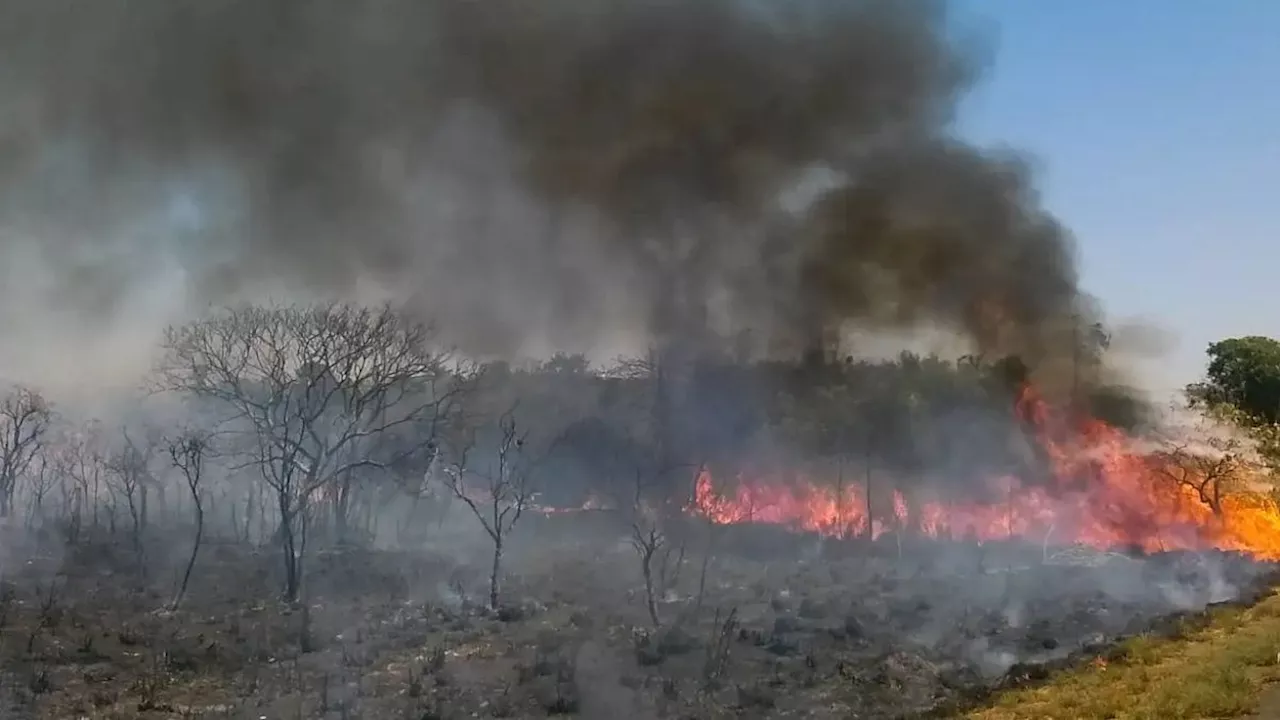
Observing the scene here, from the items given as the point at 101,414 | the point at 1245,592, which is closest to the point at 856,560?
the point at 1245,592

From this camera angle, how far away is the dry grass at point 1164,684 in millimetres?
12148

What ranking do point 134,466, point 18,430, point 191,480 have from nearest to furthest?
point 191,480 → point 134,466 → point 18,430

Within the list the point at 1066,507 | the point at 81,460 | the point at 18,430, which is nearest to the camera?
the point at 18,430

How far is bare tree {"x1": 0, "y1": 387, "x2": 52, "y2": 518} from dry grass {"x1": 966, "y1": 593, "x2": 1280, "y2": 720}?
32.9m

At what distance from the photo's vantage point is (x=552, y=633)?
19.1 metres

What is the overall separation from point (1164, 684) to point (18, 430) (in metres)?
37.3

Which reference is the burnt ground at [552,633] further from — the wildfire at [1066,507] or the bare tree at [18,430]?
the bare tree at [18,430]

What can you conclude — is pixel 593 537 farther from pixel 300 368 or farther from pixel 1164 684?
pixel 1164 684

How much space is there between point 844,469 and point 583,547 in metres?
12.1

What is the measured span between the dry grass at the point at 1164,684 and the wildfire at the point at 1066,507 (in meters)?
18.2

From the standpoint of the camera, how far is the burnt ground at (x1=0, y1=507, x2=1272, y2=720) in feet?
46.0

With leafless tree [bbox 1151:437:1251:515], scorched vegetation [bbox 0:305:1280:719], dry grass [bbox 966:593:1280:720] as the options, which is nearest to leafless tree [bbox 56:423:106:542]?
scorched vegetation [bbox 0:305:1280:719]

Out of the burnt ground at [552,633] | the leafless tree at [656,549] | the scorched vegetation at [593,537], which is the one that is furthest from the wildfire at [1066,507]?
the burnt ground at [552,633]

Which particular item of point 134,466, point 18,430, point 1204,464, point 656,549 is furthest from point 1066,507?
point 18,430
